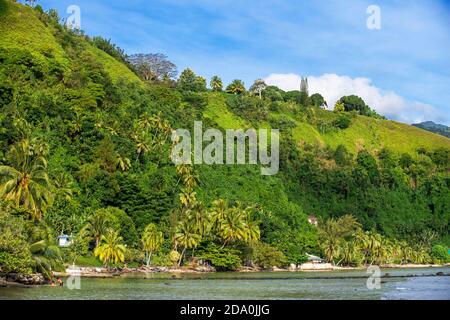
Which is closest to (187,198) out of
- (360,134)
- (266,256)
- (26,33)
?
(266,256)

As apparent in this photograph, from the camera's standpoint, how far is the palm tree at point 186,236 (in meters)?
81.2

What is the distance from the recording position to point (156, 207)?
88.6 metres

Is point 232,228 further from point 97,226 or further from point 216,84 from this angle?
point 216,84

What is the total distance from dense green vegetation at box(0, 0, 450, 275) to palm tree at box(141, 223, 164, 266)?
0.20 metres

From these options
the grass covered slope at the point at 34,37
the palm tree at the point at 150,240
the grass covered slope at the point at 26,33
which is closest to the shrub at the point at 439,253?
the grass covered slope at the point at 34,37

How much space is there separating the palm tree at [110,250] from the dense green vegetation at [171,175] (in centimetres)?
26

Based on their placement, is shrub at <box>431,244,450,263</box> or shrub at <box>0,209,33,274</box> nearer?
shrub at <box>0,209,33,274</box>

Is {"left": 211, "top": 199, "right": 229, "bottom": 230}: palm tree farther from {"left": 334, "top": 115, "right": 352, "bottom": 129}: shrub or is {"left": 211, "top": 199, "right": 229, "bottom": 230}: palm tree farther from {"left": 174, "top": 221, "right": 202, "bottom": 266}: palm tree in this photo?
{"left": 334, "top": 115, "right": 352, "bottom": 129}: shrub

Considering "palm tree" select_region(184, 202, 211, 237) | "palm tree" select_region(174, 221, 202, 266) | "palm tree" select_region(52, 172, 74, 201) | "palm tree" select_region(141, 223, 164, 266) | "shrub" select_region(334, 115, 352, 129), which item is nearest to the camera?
"palm tree" select_region(52, 172, 74, 201)

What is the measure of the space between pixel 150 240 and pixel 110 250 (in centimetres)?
824

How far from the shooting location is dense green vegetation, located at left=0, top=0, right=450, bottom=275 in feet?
244

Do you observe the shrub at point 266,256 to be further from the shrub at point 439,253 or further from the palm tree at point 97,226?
the shrub at point 439,253

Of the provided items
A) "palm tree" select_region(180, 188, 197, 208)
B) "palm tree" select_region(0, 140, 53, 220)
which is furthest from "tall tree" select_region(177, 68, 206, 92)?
"palm tree" select_region(0, 140, 53, 220)
